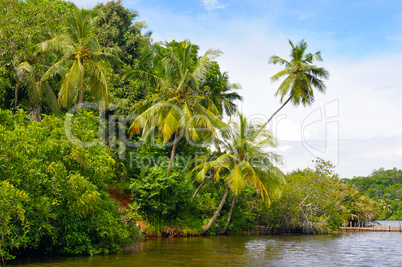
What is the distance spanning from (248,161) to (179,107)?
4897 mm

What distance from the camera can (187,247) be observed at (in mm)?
15977

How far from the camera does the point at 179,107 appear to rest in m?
21.5

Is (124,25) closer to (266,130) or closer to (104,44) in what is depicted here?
(104,44)

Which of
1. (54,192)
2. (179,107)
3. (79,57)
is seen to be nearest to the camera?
(54,192)

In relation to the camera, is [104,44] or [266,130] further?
[104,44]

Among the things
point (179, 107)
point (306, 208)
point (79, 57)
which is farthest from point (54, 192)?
point (306, 208)

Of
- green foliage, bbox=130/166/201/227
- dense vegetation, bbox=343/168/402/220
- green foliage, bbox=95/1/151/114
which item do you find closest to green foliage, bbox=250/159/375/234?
green foliage, bbox=130/166/201/227

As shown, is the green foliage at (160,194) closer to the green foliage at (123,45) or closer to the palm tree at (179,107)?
the palm tree at (179,107)

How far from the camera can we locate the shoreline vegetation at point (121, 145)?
37.4 ft

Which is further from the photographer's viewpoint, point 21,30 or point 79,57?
point 79,57

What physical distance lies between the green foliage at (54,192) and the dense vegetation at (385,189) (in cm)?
5747

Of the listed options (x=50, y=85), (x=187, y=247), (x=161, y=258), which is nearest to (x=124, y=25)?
(x=50, y=85)

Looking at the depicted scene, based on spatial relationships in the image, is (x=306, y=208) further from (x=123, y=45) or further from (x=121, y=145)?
→ (x=123, y=45)

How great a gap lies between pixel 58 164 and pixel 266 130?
42.9 ft
